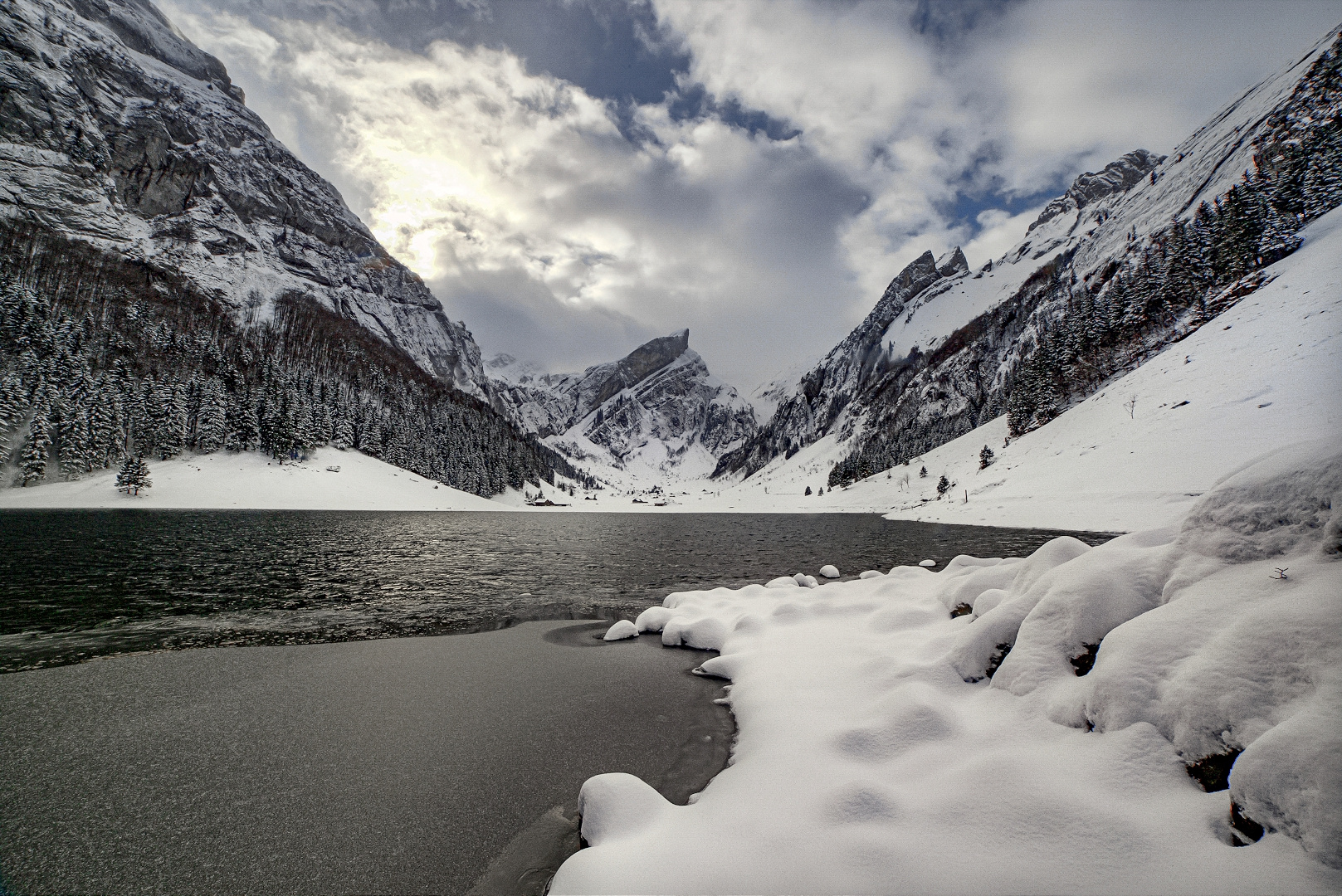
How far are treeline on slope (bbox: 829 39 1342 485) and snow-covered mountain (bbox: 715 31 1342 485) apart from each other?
0.21 m

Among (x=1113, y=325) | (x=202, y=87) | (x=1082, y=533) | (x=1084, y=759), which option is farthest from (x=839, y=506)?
(x=202, y=87)

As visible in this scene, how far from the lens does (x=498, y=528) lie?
162 feet

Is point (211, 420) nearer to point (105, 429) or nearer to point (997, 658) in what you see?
point (105, 429)

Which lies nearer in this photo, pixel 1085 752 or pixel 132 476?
pixel 1085 752

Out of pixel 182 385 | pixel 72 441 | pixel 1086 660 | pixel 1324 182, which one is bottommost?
pixel 1086 660

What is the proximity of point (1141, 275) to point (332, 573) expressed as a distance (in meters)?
114

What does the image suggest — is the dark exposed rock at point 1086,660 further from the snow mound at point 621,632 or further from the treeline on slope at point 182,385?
the treeline on slope at point 182,385

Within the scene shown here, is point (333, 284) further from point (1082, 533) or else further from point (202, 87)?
point (1082, 533)

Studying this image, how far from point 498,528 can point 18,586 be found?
3398 centimetres

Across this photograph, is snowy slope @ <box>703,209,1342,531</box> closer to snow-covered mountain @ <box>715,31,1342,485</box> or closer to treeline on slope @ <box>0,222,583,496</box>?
snow-covered mountain @ <box>715,31,1342,485</box>

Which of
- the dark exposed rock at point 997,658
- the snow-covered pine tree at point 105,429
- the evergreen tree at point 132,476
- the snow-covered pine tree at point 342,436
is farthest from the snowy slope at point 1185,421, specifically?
the snow-covered pine tree at point 105,429

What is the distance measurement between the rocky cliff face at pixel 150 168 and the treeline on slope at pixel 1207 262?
19553cm

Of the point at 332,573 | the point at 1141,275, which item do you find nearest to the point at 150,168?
the point at 332,573

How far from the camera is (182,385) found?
7119cm
